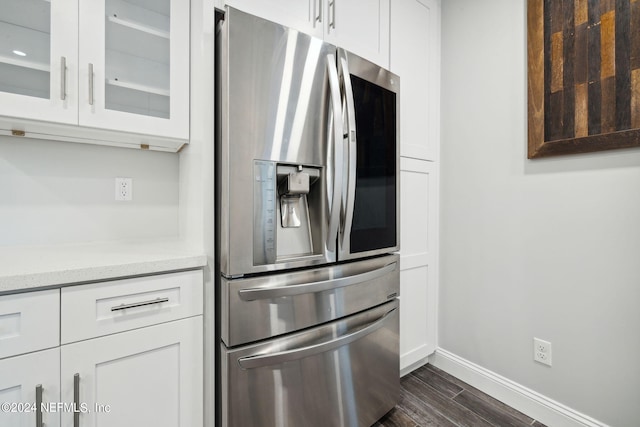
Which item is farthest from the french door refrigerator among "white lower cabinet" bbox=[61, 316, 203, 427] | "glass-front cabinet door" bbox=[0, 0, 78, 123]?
"glass-front cabinet door" bbox=[0, 0, 78, 123]

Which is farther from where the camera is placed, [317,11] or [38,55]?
[317,11]

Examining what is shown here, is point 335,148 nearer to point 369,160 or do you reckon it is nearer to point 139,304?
point 369,160

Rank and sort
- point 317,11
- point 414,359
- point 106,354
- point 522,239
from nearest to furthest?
1. point 106,354
2. point 317,11
3. point 522,239
4. point 414,359

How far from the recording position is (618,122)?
1.30 meters

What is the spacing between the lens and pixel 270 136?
1046 mm

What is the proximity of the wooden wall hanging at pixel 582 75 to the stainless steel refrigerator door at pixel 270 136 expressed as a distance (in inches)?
47.2

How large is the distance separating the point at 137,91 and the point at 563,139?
2.03m

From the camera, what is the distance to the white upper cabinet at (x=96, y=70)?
97cm

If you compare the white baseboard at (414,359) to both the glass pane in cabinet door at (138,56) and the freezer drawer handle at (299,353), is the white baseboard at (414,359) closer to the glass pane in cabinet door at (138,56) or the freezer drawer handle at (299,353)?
the freezer drawer handle at (299,353)

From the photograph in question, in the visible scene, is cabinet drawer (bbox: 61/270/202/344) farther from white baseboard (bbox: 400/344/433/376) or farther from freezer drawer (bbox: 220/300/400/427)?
white baseboard (bbox: 400/344/433/376)

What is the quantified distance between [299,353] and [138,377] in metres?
0.54

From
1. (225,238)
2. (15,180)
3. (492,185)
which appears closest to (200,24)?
(225,238)

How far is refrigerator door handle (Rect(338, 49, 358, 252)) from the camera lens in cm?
120

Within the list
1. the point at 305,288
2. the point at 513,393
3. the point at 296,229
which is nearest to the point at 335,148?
the point at 296,229
